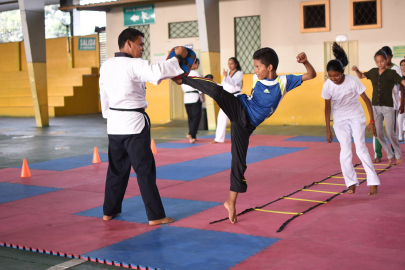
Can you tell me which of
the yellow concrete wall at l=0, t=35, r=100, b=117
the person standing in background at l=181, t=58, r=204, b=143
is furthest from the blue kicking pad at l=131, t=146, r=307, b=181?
the yellow concrete wall at l=0, t=35, r=100, b=117

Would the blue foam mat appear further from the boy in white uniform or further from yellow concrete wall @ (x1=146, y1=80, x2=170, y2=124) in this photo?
yellow concrete wall @ (x1=146, y1=80, x2=170, y2=124)

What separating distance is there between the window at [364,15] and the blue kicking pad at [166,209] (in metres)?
10.7

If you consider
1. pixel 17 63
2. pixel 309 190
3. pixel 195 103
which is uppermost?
pixel 17 63

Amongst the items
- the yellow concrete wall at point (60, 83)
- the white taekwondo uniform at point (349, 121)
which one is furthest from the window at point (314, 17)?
the yellow concrete wall at point (60, 83)

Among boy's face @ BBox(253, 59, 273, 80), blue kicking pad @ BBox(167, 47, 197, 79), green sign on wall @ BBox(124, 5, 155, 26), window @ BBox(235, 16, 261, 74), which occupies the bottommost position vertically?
boy's face @ BBox(253, 59, 273, 80)

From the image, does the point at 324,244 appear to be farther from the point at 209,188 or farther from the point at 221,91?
→ the point at 209,188

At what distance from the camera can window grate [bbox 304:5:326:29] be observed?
1443 centimetres

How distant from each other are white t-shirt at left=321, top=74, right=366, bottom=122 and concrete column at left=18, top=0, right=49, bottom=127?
516 inches

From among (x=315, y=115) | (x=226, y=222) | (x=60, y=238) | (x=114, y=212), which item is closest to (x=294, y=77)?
(x=226, y=222)

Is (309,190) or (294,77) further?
(309,190)

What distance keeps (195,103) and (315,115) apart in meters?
5.78

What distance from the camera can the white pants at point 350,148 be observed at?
527cm

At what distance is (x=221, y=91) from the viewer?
406cm

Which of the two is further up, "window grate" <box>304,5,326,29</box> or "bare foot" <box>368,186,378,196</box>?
"window grate" <box>304,5,326,29</box>
